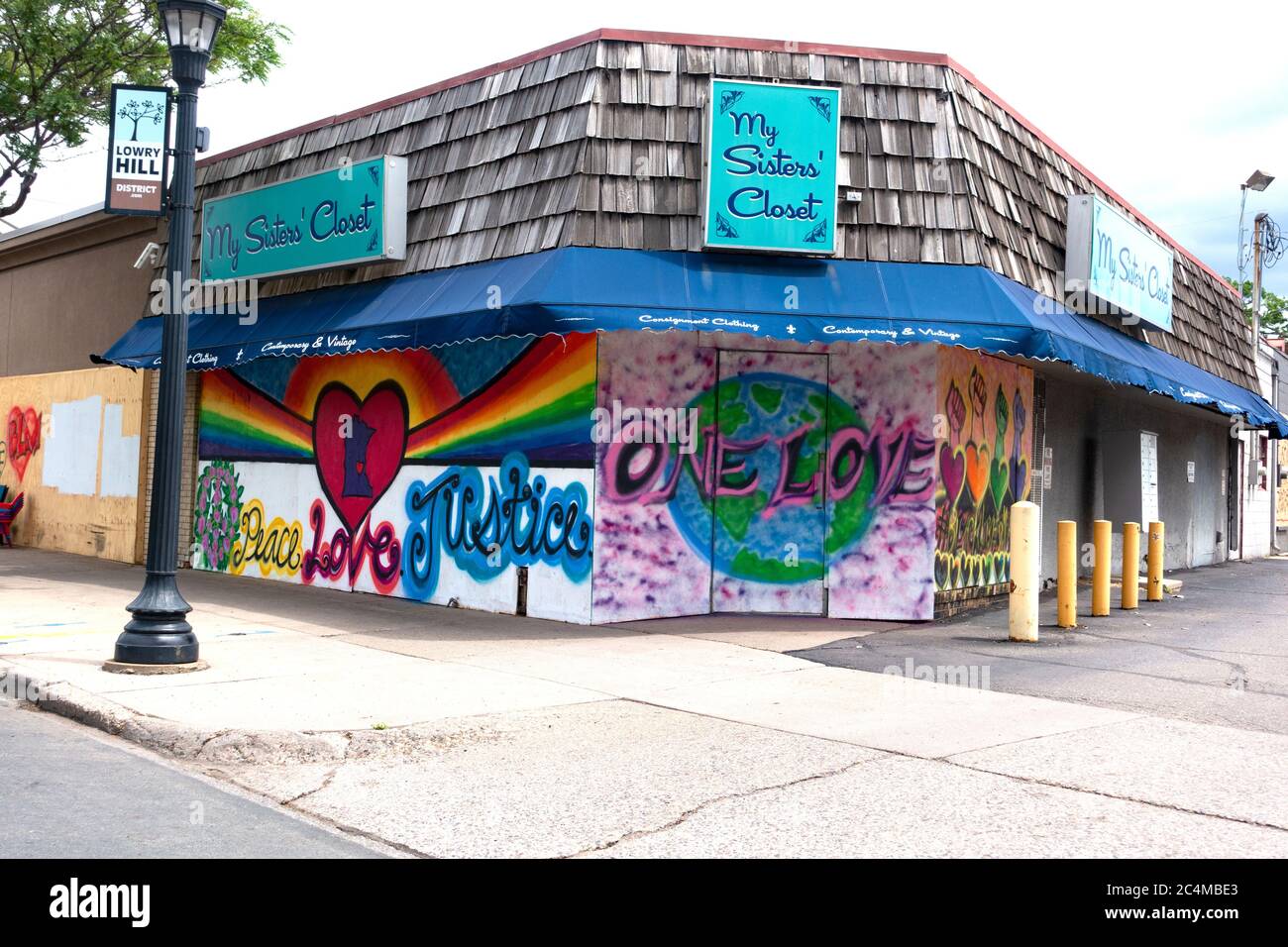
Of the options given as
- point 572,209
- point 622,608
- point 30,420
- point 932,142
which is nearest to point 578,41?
point 572,209

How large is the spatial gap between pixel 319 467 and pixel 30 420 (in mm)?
8593

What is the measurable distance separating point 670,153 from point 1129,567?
21.9 feet

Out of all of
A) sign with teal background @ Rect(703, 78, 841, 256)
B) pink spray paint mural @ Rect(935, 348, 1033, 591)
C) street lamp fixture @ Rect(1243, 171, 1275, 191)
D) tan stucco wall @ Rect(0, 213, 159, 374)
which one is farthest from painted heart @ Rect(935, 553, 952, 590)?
street lamp fixture @ Rect(1243, 171, 1275, 191)

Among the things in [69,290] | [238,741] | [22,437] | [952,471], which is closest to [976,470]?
[952,471]

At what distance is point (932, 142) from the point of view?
11508 mm

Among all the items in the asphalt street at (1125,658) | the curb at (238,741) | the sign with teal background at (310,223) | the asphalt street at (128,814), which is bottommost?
the asphalt street at (128,814)

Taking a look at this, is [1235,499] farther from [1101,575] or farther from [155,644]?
[155,644]

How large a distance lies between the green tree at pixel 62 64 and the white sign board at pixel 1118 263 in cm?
1201

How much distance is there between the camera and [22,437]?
68.2 feet

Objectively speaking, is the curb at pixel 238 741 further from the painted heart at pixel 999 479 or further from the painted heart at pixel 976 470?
the painted heart at pixel 999 479

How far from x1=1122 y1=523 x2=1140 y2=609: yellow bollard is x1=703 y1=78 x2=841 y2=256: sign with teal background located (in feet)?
16.7

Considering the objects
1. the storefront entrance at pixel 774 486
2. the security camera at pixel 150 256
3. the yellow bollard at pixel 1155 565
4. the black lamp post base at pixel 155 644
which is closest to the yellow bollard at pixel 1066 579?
the storefront entrance at pixel 774 486

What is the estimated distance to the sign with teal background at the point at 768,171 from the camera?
36.6 feet

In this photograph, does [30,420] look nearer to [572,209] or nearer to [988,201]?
[572,209]
